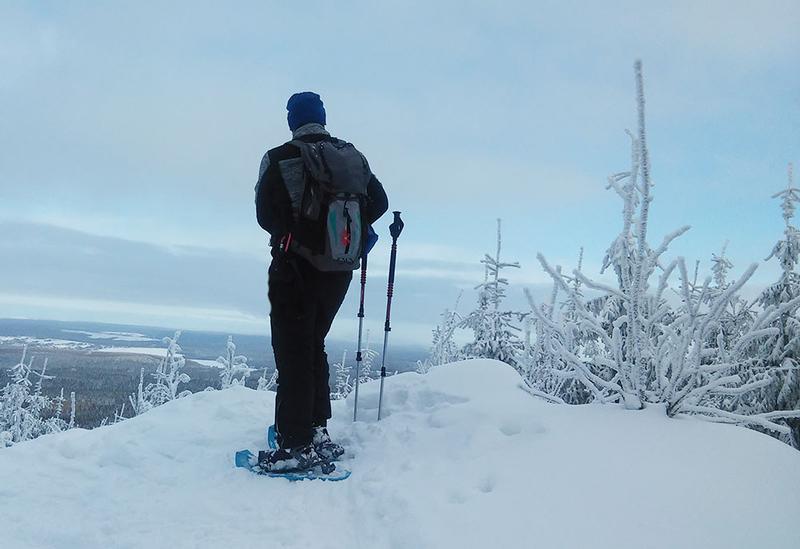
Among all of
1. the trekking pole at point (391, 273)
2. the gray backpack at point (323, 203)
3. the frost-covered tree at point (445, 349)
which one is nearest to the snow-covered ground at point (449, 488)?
the trekking pole at point (391, 273)

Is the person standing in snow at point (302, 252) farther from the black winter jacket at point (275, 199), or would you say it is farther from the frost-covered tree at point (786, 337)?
the frost-covered tree at point (786, 337)

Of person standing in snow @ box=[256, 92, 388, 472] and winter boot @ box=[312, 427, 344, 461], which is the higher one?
person standing in snow @ box=[256, 92, 388, 472]

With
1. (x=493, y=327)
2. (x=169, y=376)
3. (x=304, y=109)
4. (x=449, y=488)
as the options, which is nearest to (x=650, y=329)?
(x=449, y=488)

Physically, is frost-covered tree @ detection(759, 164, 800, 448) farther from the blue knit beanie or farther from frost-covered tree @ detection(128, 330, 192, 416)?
frost-covered tree @ detection(128, 330, 192, 416)

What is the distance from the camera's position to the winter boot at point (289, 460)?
371 centimetres

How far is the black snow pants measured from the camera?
382cm

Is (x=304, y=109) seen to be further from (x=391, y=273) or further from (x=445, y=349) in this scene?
(x=445, y=349)

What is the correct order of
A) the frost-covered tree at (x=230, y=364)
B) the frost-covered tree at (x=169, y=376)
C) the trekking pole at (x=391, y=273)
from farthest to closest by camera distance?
1. the frost-covered tree at (x=169, y=376)
2. the frost-covered tree at (x=230, y=364)
3. the trekking pole at (x=391, y=273)

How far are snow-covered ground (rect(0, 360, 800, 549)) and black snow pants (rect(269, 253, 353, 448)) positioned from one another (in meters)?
0.43

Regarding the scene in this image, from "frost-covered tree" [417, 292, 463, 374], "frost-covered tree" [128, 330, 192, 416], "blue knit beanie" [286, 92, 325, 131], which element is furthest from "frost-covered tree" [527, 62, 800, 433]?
"frost-covered tree" [128, 330, 192, 416]

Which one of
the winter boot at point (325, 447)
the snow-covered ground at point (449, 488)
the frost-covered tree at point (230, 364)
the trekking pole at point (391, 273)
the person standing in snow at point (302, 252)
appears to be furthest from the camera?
the frost-covered tree at point (230, 364)

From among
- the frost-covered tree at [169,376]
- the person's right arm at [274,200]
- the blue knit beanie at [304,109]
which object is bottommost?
the frost-covered tree at [169,376]

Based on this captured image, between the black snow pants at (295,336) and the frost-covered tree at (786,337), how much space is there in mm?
13341

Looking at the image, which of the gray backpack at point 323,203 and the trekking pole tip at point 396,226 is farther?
the trekking pole tip at point 396,226
